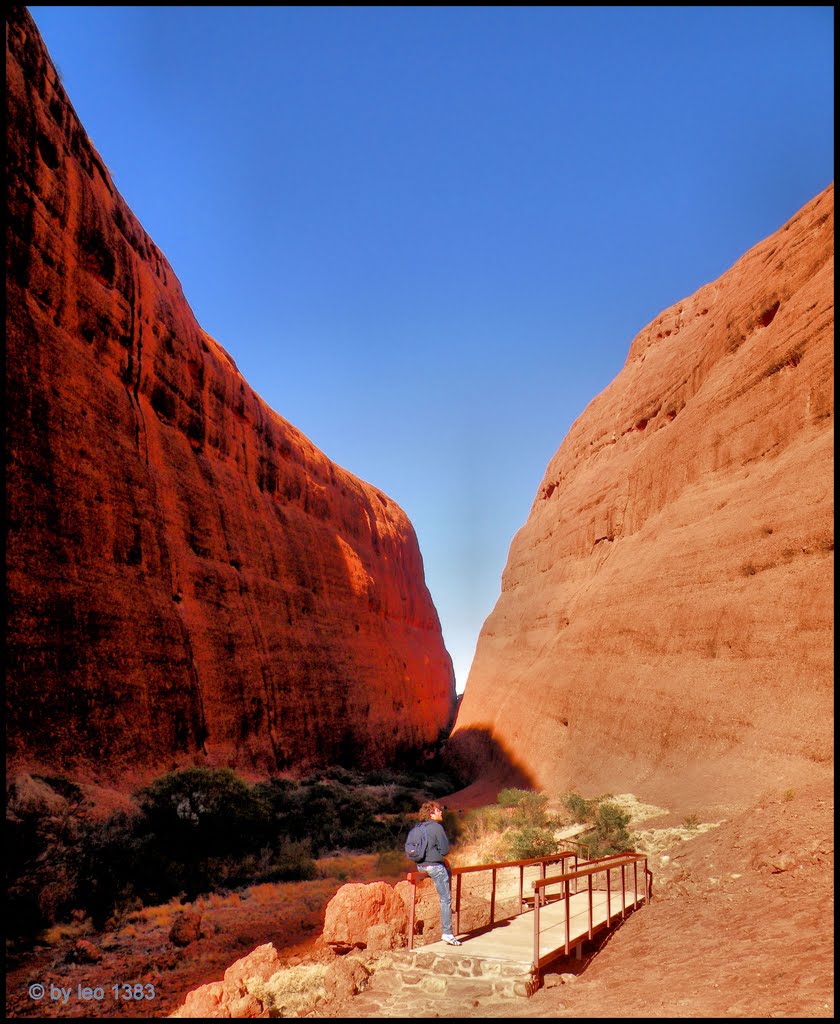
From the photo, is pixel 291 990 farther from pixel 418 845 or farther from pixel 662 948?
pixel 662 948

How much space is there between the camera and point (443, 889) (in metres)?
6.79

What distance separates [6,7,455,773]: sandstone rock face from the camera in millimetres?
15430

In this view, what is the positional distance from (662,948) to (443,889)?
2346mm

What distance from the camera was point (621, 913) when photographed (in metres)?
7.91

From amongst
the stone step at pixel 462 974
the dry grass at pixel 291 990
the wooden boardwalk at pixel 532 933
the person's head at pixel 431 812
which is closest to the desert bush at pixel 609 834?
the wooden boardwalk at pixel 532 933

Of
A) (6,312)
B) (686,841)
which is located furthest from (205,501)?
(686,841)

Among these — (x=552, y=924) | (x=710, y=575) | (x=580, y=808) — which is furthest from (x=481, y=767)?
(x=552, y=924)

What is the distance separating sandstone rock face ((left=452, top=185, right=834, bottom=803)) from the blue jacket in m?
6.66

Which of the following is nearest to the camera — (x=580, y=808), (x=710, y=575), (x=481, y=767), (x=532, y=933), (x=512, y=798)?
(x=532, y=933)

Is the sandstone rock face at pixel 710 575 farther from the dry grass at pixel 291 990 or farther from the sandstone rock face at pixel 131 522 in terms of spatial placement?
the sandstone rock face at pixel 131 522

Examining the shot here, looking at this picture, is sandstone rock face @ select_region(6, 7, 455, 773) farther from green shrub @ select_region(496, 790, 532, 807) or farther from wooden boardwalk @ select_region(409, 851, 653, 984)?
wooden boardwalk @ select_region(409, 851, 653, 984)

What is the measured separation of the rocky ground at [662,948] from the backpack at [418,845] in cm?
111

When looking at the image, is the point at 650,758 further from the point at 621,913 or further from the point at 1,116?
the point at 1,116

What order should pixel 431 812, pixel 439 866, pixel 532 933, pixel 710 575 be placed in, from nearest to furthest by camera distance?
pixel 439 866
pixel 532 933
pixel 431 812
pixel 710 575
